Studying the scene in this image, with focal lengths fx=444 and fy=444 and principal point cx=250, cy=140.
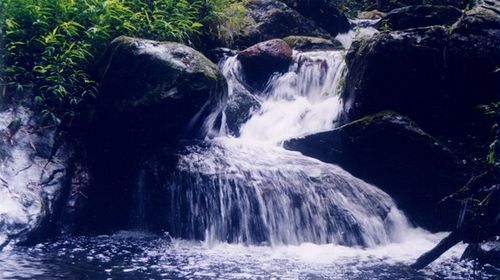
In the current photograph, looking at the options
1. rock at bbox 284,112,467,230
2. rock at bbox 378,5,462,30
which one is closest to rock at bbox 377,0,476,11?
rock at bbox 378,5,462,30

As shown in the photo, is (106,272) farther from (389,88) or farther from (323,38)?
(323,38)

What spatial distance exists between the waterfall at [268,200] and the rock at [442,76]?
1.51 m

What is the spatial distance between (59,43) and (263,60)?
188 inches

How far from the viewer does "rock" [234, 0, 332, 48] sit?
11312 millimetres

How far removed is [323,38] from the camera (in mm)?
12352

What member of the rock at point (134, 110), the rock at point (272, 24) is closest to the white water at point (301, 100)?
the rock at point (272, 24)

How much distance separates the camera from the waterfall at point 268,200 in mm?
6137

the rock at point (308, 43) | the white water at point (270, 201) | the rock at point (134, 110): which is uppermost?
the rock at point (308, 43)

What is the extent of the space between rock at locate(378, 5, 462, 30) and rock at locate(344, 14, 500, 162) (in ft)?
3.40

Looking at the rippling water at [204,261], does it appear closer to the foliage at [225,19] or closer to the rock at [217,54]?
the rock at [217,54]

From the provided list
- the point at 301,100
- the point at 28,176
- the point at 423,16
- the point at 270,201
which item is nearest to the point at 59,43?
the point at 28,176

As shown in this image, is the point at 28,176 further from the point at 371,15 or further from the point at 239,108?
the point at 371,15

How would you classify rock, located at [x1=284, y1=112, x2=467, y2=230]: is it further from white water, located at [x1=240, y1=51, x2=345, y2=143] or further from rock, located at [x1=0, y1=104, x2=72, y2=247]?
rock, located at [x1=0, y1=104, x2=72, y2=247]

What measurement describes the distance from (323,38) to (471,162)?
6353 millimetres
